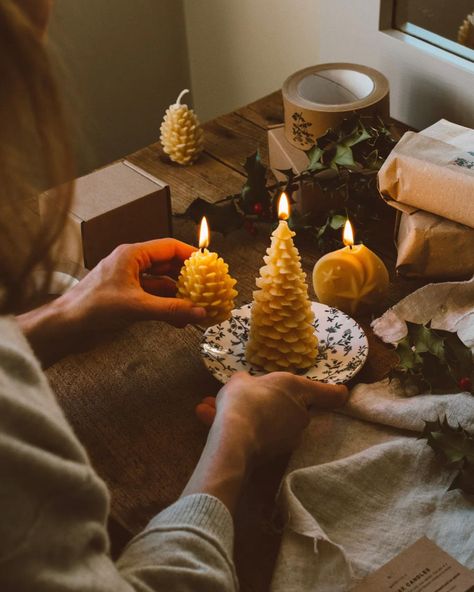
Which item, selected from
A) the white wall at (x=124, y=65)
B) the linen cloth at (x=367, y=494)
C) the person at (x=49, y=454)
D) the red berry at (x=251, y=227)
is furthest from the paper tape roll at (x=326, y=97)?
the white wall at (x=124, y=65)

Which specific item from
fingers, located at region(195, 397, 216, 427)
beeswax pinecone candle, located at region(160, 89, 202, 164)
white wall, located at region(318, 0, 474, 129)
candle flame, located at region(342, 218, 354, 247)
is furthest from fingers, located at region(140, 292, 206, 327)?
white wall, located at region(318, 0, 474, 129)

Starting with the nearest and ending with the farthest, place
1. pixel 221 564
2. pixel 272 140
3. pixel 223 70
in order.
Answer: pixel 221 564 < pixel 272 140 < pixel 223 70

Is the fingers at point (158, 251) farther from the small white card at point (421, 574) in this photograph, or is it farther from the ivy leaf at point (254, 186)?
the small white card at point (421, 574)

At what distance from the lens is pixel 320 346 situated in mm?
1031

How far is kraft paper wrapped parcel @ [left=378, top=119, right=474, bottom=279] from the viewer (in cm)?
107

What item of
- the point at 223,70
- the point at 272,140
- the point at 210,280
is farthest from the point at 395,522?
the point at 223,70

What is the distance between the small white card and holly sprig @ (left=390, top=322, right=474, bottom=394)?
20cm

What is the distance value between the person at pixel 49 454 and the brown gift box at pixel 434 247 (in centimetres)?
33

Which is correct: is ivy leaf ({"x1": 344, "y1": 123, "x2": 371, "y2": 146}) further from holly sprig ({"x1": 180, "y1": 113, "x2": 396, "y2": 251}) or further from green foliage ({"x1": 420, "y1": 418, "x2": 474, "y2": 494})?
green foliage ({"x1": 420, "y1": 418, "x2": 474, "y2": 494})

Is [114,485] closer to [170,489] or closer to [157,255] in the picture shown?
[170,489]

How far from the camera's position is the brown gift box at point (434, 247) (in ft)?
3.57

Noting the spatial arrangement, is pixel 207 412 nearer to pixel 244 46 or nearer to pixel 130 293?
pixel 130 293

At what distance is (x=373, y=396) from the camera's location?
954 mm

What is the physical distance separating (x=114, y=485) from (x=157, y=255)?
12.5 inches
